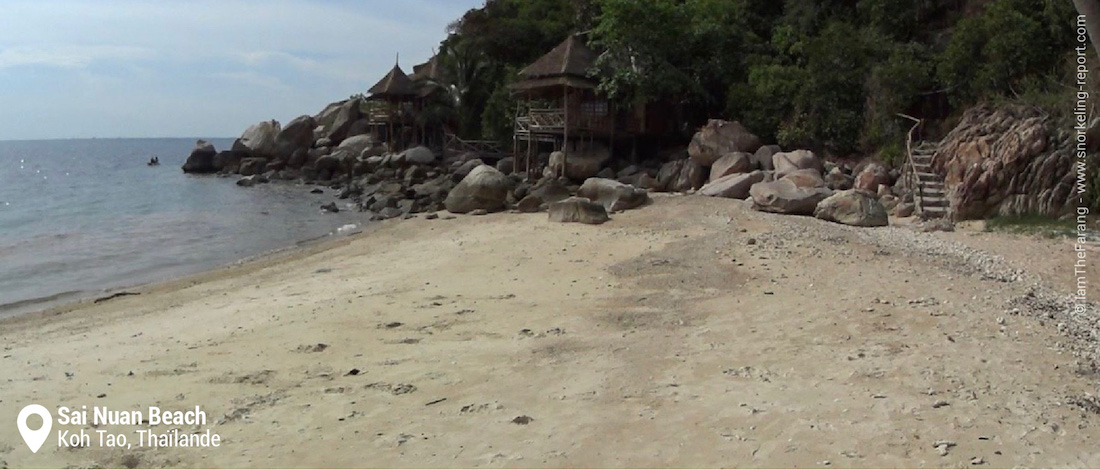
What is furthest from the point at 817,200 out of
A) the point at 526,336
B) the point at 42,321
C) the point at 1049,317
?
the point at 42,321

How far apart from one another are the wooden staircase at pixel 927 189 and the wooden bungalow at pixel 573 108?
33.6 ft

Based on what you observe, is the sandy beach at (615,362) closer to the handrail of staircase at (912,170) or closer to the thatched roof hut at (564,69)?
the handrail of staircase at (912,170)

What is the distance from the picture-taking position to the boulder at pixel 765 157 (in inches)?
884

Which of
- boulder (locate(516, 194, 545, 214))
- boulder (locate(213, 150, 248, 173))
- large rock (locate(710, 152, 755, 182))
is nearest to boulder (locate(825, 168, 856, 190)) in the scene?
large rock (locate(710, 152, 755, 182))

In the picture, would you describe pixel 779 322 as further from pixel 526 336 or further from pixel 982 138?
pixel 982 138

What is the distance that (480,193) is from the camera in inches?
869

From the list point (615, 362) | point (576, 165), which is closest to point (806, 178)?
point (576, 165)

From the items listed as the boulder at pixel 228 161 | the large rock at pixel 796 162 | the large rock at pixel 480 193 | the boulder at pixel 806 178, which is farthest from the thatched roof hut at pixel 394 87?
the boulder at pixel 806 178

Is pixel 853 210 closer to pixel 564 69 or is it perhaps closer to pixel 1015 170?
pixel 1015 170

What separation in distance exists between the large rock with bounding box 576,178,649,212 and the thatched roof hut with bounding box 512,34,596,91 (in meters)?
6.35

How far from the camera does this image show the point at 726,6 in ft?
96.2

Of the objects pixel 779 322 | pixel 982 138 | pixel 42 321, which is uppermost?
pixel 982 138

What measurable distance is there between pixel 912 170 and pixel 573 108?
12.1 m

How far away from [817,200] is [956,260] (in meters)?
5.76
